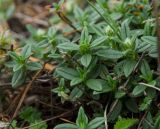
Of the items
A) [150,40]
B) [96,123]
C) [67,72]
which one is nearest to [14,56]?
[67,72]

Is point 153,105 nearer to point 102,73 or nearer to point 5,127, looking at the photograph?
point 102,73

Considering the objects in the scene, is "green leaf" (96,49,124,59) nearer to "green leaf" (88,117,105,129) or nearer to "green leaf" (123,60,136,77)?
"green leaf" (123,60,136,77)

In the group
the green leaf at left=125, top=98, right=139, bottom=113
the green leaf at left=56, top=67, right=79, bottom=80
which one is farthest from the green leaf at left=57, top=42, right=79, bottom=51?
the green leaf at left=125, top=98, right=139, bottom=113

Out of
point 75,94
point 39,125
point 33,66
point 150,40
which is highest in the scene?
point 150,40

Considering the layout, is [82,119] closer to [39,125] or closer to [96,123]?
[96,123]

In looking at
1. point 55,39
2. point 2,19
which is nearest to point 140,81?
point 55,39

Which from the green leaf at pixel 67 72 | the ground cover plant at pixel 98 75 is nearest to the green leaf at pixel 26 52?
the ground cover plant at pixel 98 75

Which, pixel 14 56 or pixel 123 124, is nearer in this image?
pixel 123 124
